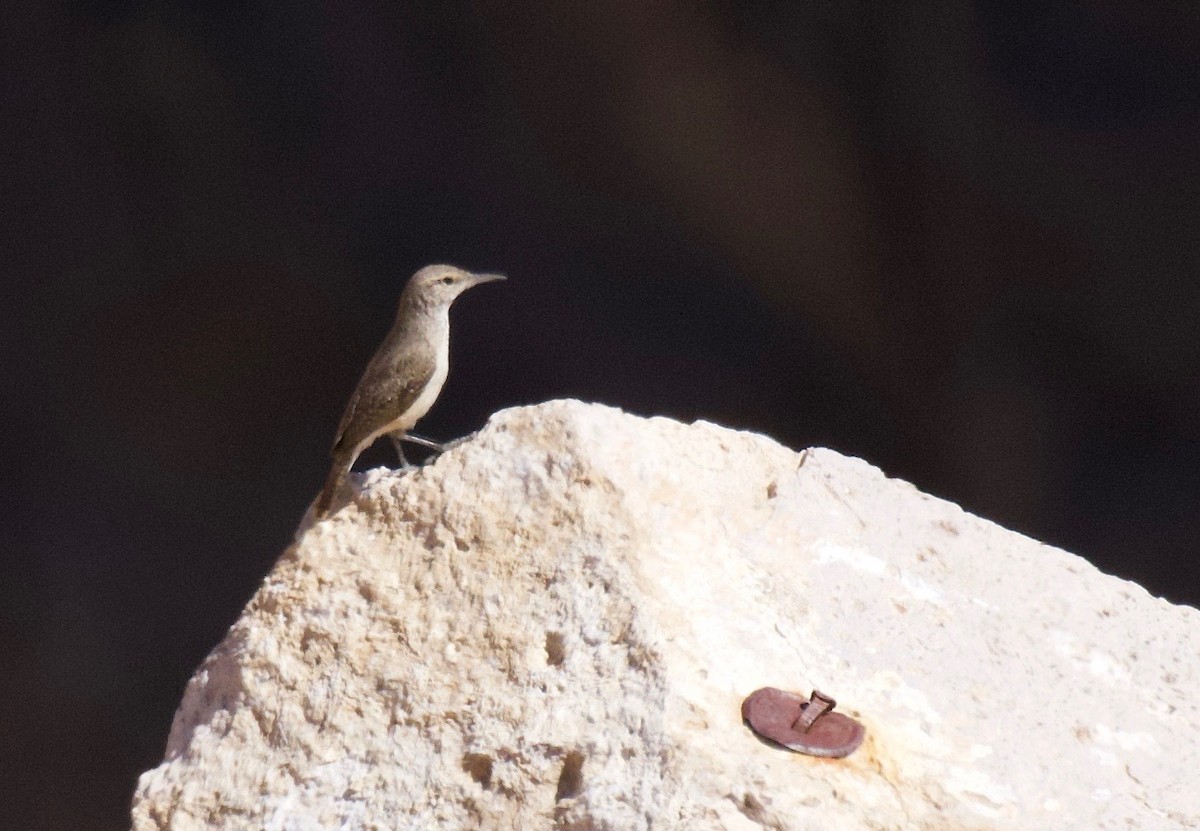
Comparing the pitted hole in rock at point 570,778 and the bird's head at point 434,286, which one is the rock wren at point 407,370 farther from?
the pitted hole in rock at point 570,778

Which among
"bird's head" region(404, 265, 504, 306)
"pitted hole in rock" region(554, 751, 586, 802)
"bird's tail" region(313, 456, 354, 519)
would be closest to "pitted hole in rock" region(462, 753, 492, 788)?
"pitted hole in rock" region(554, 751, 586, 802)

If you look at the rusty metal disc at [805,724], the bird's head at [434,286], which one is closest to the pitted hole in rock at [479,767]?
the rusty metal disc at [805,724]

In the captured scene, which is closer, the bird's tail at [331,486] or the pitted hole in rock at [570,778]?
the pitted hole in rock at [570,778]

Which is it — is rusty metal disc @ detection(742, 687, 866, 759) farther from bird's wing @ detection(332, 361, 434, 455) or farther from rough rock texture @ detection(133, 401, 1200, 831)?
bird's wing @ detection(332, 361, 434, 455)

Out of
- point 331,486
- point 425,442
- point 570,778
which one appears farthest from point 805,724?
point 425,442

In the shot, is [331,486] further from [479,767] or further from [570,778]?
[570,778]

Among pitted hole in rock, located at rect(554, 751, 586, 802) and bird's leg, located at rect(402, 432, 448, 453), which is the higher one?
bird's leg, located at rect(402, 432, 448, 453)
